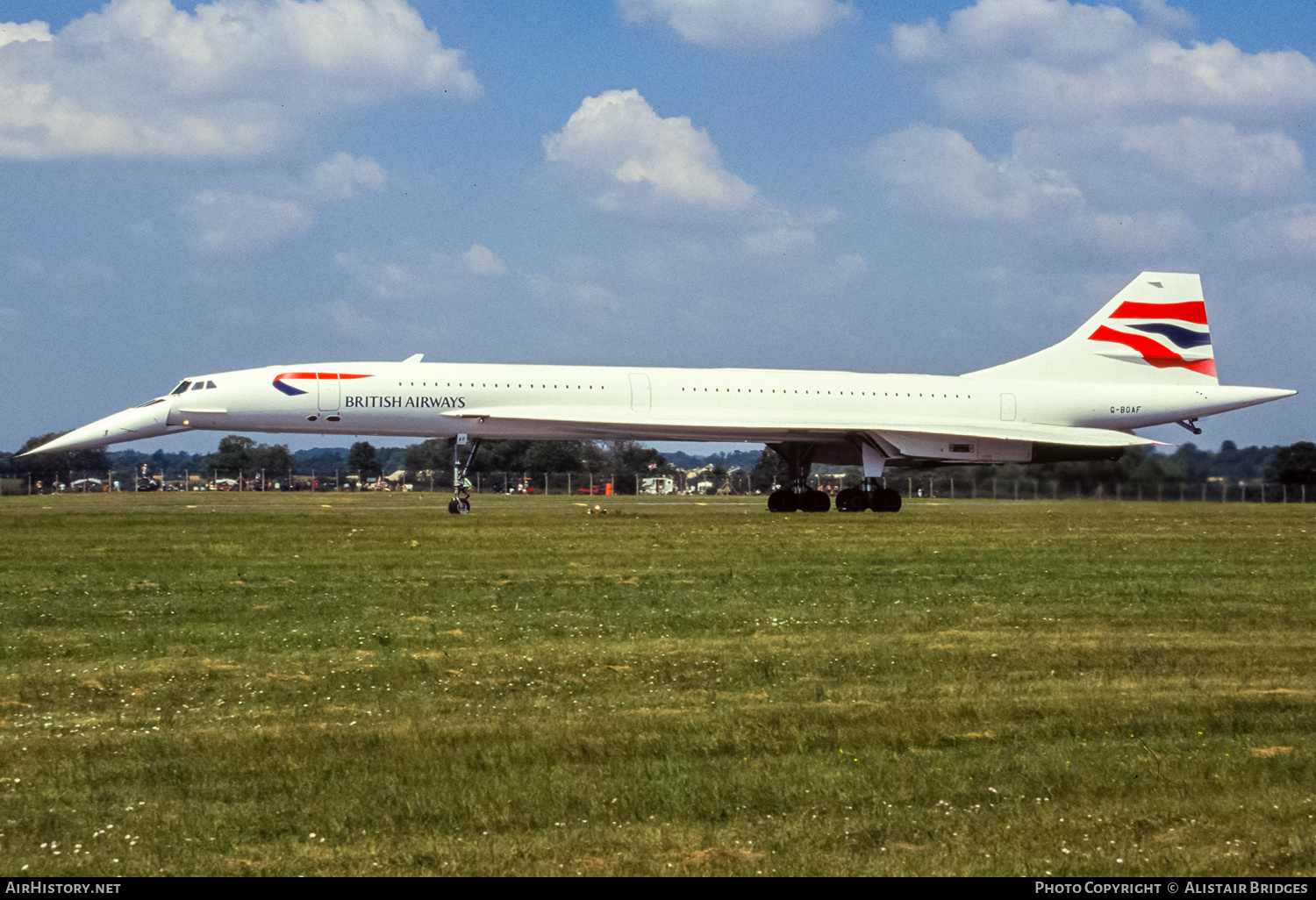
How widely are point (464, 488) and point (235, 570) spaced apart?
39.1 ft

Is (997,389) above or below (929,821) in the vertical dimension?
above

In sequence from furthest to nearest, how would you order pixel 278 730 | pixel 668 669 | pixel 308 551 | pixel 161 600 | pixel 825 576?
pixel 308 551, pixel 825 576, pixel 161 600, pixel 668 669, pixel 278 730

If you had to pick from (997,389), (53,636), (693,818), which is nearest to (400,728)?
(693,818)

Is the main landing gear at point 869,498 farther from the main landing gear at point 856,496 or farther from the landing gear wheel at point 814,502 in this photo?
the landing gear wheel at point 814,502

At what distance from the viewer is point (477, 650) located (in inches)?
310

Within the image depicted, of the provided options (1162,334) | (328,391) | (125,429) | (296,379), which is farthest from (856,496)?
(125,429)

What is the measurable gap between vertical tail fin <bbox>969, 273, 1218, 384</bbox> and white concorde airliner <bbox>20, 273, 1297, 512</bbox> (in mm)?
29

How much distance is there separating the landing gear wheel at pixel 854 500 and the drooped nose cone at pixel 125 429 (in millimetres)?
13590

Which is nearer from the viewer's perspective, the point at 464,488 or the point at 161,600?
the point at 161,600

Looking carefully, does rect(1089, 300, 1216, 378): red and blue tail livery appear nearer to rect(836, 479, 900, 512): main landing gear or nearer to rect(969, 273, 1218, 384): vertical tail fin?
rect(969, 273, 1218, 384): vertical tail fin

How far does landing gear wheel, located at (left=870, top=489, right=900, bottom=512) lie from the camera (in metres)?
26.6

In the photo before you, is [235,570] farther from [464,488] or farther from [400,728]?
[464,488]

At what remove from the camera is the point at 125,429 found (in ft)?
78.3
